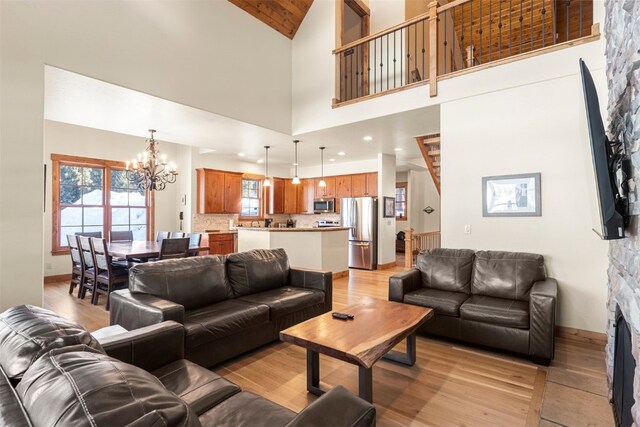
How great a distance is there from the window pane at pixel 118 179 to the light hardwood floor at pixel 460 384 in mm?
5973

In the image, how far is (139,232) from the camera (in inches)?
297

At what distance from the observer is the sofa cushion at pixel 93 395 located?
2.30 feet

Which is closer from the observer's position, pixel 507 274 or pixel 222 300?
pixel 222 300

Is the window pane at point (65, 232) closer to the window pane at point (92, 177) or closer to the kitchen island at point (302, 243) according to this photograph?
the window pane at point (92, 177)

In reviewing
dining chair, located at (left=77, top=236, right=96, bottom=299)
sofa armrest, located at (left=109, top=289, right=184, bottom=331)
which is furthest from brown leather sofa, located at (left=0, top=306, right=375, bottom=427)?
dining chair, located at (left=77, top=236, right=96, bottom=299)

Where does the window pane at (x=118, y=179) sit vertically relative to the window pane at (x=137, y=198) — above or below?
above

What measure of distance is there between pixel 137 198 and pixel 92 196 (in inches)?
35.0

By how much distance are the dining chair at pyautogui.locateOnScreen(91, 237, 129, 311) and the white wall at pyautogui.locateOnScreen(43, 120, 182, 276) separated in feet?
5.94

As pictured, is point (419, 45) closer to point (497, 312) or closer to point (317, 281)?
point (317, 281)

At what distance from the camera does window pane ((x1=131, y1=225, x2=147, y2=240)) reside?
748 cm

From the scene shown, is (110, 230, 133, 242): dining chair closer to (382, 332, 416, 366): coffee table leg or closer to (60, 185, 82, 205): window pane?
(60, 185, 82, 205): window pane

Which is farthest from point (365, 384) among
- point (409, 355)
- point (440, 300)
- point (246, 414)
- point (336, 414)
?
point (440, 300)

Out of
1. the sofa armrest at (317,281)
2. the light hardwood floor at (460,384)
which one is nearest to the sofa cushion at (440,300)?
the light hardwood floor at (460,384)

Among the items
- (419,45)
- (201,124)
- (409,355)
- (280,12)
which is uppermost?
(280,12)
